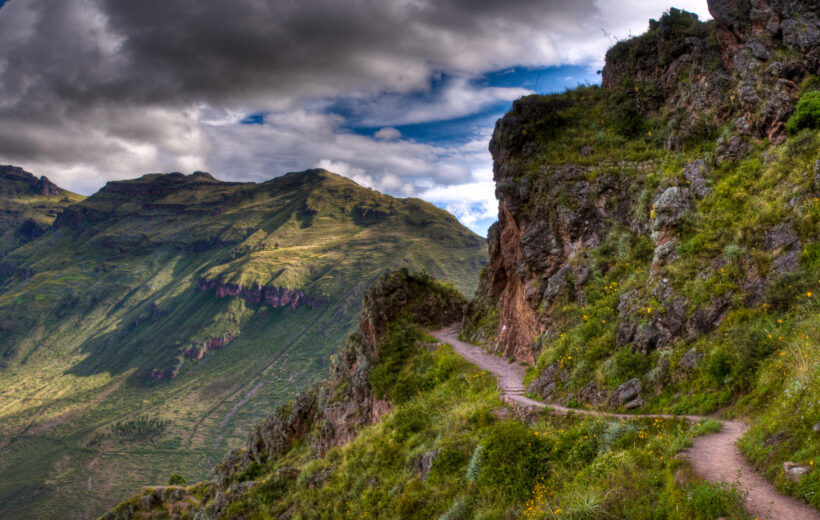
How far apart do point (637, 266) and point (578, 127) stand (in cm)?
1216

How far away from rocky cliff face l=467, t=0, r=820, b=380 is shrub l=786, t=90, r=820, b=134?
0.54 meters

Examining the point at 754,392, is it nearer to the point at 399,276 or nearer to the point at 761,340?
the point at 761,340

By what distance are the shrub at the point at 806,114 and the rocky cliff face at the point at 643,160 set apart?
54 centimetres

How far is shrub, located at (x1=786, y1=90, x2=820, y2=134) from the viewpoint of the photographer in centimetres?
1356

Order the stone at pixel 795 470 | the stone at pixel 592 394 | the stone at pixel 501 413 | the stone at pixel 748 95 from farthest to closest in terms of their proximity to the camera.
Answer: the stone at pixel 748 95, the stone at pixel 501 413, the stone at pixel 592 394, the stone at pixel 795 470

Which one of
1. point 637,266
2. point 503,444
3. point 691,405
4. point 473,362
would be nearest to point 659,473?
point 691,405

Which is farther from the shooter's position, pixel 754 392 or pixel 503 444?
pixel 503 444

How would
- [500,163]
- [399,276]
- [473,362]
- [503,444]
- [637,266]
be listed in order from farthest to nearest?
[399,276] → [500,163] → [473,362] → [637,266] → [503,444]

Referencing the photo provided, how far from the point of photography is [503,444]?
11766mm

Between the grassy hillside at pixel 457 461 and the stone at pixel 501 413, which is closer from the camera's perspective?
the grassy hillside at pixel 457 461

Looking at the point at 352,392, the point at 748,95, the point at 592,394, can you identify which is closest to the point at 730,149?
the point at 748,95

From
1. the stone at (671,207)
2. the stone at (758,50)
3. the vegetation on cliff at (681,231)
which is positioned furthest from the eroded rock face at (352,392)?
the stone at (758,50)

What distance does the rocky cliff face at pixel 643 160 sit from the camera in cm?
1460

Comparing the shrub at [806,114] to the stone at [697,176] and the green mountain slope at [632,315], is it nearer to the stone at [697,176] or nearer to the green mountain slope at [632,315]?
the green mountain slope at [632,315]
